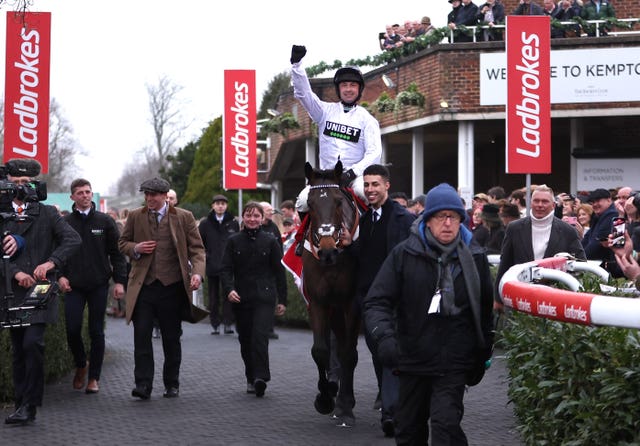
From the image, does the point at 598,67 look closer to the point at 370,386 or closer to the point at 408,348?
the point at 370,386

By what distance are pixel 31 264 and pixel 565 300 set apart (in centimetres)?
509

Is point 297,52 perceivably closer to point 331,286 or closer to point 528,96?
point 331,286

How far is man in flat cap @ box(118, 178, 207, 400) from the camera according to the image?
35.6 ft

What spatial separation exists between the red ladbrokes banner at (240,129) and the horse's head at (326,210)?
43.8 ft

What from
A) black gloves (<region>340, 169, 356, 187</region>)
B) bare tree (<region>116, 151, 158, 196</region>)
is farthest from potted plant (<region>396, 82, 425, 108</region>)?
bare tree (<region>116, 151, 158, 196</region>)

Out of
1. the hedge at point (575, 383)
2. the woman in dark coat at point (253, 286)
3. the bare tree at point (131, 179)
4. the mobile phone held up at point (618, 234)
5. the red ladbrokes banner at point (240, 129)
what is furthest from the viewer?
the bare tree at point (131, 179)

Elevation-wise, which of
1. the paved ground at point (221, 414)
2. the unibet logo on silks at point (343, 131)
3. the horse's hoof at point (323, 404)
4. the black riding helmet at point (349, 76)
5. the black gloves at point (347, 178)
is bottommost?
the paved ground at point (221, 414)

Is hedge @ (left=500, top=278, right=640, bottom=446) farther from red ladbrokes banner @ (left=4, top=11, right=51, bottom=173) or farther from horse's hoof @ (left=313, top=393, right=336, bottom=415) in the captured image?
red ladbrokes banner @ (left=4, top=11, right=51, bottom=173)

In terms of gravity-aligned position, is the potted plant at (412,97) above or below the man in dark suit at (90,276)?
above

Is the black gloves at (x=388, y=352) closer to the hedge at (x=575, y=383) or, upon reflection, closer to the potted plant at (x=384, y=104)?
the hedge at (x=575, y=383)

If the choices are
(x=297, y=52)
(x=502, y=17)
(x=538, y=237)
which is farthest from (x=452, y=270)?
(x=502, y=17)

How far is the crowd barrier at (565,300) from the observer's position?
4.92m

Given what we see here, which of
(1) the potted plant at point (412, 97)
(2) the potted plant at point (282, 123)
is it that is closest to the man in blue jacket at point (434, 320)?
(1) the potted plant at point (412, 97)

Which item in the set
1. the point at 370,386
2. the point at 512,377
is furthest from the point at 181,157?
the point at 512,377
